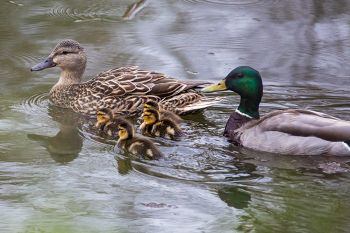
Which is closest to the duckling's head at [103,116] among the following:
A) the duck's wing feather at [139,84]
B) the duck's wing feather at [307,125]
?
the duck's wing feather at [139,84]

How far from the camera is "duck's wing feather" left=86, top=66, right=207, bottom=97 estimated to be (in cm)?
773

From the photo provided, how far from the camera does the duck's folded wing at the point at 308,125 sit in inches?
261

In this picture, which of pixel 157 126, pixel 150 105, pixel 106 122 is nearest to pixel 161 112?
pixel 150 105

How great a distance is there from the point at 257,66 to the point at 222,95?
848mm

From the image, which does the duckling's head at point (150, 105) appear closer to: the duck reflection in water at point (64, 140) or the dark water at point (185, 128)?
the dark water at point (185, 128)

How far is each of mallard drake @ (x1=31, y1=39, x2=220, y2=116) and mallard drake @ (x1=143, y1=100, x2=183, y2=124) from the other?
0.23 m

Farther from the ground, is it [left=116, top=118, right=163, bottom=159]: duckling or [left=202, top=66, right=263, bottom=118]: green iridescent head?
[left=202, top=66, right=263, bottom=118]: green iridescent head

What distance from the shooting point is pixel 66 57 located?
8.19 m

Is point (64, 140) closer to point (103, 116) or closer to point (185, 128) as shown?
point (103, 116)

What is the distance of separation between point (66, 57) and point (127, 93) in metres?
0.76

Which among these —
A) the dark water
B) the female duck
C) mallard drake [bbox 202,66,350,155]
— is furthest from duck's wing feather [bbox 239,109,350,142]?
the female duck

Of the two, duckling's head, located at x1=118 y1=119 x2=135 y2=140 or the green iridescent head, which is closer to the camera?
duckling's head, located at x1=118 y1=119 x2=135 y2=140

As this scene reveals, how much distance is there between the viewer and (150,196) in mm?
5652

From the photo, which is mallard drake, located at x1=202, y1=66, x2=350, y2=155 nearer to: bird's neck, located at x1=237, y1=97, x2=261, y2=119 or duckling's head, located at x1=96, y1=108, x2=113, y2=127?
bird's neck, located at x1=237, y1=97, x2=261, y2=119
